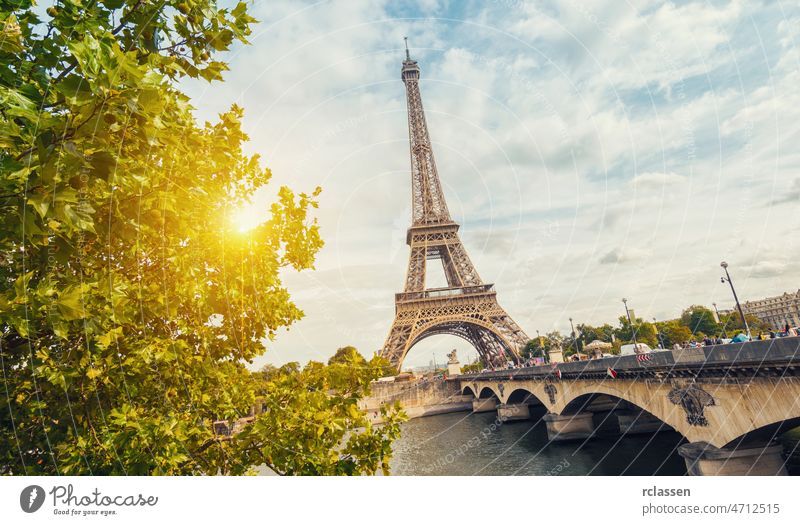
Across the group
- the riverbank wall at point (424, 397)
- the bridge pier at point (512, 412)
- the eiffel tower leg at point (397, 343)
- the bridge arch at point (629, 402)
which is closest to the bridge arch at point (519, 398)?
the bridge pier at point (512, 412)

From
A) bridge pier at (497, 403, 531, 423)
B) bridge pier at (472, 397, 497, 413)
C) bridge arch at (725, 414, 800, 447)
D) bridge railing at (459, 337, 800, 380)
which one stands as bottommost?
bridge pier at (472, 397, 497, 413)

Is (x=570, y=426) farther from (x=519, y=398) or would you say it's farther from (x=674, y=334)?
(x=674, y=334)

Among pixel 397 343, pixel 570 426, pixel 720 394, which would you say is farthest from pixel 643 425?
pixel 397 343

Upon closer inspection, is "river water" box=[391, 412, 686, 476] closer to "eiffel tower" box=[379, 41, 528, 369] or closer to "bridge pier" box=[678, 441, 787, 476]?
"bridge pier" box=[678, 441, 787, 476]

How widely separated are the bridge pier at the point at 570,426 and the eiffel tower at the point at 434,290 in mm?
19035

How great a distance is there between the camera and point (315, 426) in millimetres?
3434

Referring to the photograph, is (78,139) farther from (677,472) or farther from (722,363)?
(677,472)

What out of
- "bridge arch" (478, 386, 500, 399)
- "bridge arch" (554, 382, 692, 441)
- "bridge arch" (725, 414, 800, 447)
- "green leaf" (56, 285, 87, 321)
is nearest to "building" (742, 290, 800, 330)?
"bridge arch" (478, 386, 500, 399)

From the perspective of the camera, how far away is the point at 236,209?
4508 millimetres

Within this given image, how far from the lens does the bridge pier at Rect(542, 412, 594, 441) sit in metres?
29.3

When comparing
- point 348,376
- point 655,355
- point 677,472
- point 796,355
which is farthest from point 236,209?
point 677,472

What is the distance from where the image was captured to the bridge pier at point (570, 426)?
96.0 ft

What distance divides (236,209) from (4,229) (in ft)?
7.67

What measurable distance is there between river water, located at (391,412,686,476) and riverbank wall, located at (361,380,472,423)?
17289 millimetres
